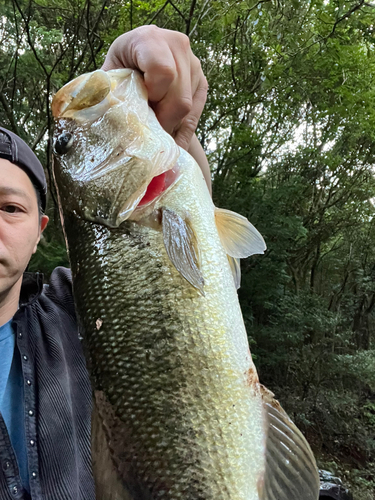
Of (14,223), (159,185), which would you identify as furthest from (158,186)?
(14,223)

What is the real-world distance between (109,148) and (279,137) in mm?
7853

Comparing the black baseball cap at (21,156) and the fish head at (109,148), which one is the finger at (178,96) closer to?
the fish head at (109,148)

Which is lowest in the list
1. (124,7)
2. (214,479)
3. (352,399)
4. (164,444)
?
(352,399)

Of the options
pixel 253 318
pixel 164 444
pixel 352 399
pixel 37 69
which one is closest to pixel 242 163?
pixel 253 318

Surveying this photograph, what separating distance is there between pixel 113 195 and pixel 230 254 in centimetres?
48

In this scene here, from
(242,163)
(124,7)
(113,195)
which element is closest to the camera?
(113,195)

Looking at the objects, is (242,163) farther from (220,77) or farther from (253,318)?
(253,318)

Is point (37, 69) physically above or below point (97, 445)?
above

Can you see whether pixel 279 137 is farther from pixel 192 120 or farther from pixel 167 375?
pixel 167 375

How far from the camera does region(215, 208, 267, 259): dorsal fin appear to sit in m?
1.34

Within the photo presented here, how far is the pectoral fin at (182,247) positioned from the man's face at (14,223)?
0.62 m

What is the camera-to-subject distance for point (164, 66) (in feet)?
3.83

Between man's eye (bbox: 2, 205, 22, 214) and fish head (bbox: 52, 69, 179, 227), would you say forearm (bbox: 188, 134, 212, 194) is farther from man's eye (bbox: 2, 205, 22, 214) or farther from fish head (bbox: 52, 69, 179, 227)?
man's eye (bbox: 2, 205, 22, 214)

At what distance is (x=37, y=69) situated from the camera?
5656 millimetres
